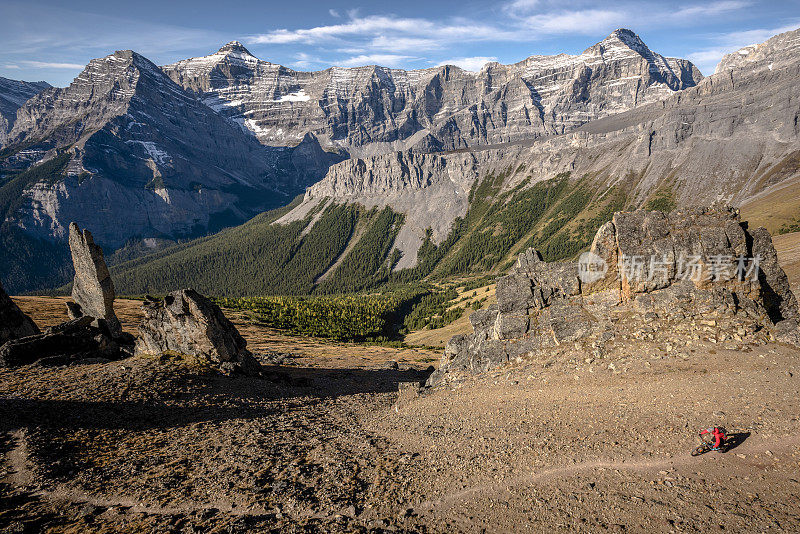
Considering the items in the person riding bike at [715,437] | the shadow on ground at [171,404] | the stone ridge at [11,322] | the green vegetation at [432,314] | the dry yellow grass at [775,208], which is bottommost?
the green vegetation at [432,314]

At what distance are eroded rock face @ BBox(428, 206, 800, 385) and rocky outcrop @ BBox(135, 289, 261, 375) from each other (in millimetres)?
20121

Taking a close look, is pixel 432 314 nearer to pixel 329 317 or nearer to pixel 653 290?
pixel 329 317

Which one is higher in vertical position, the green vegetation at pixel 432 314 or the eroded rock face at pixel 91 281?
the eroded rock face at pixel 91 281

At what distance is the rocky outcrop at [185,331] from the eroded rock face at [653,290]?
2012 cm

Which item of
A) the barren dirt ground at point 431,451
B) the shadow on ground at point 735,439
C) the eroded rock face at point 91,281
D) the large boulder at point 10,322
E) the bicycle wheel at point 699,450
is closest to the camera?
the barren dirt ground at point 431,451

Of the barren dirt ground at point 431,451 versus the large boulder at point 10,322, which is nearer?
the barren dirt ground at point 431,451

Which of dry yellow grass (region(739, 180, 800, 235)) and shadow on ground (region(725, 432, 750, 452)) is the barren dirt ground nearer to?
shadow on ground (region(725, 432, 750, 452))

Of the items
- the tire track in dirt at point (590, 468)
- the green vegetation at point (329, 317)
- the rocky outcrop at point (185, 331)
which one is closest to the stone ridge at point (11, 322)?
the rocky outcrop at point (185, 331)

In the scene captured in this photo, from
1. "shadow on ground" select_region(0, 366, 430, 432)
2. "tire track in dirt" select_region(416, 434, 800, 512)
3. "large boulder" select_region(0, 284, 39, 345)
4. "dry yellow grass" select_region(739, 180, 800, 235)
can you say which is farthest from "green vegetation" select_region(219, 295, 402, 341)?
"dry yellow grass" select_region(739, 180, 800, 235)

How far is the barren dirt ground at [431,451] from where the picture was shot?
13.8 m

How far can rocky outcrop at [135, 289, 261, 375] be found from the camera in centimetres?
3331

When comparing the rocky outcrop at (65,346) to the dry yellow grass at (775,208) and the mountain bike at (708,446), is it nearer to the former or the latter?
the mountain bike at (708,446)

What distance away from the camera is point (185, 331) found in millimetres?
33500

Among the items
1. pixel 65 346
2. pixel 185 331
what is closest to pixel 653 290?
pixel 185 331
